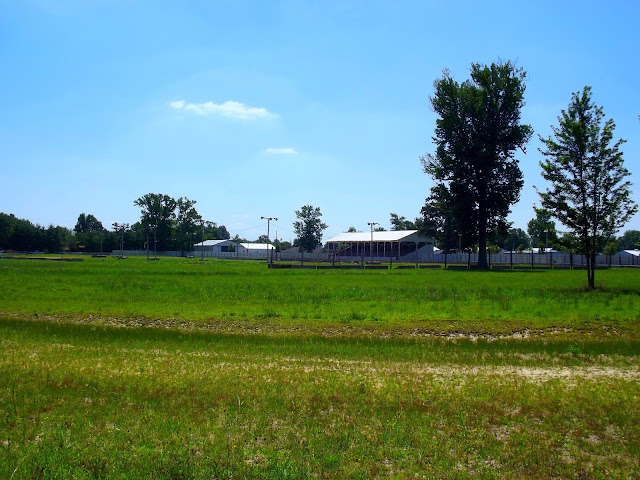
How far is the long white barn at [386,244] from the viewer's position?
116375 mm

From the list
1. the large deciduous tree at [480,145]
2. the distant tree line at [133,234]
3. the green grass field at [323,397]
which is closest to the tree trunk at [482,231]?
the large deciduous tree at [480,145]

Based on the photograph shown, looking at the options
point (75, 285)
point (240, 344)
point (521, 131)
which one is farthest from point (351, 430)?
point (521, 131)

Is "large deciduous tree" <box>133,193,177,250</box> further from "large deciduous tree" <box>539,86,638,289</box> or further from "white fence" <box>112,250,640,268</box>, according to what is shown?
"large deciduous tree" <box>539,86,638,289</box>

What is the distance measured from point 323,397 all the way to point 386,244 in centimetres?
11291

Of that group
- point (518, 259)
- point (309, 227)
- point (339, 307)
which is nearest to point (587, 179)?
point (339, 307)

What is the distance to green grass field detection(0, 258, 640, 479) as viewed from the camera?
23.9 ft

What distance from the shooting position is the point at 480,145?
68.9 m

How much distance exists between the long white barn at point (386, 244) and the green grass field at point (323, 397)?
9018cm

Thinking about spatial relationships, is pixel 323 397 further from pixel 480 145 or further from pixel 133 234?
pixel 133 234

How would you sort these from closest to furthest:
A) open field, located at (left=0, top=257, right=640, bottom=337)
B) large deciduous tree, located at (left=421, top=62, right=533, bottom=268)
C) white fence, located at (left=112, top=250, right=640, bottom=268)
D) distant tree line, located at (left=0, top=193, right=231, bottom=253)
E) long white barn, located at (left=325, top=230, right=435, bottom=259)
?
open field, located at (left=0, top=257, right=640, bottom=337) → large deciduous tree, located at (left=421, top=62, right=533, bottom=268) → white fence, located at (left=112, top=250, right=640, bottom=268) → long white barn, located at (left=325, top=230, right=435, bottom=259) → distant tree line, located at (left=0, top=193, right=231, bottom=253)

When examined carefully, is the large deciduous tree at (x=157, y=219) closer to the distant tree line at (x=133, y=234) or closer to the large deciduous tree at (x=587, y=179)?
the distant tree line at (x=133, y=234)

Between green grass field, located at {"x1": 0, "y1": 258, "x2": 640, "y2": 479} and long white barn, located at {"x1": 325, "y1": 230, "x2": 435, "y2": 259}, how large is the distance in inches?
3551

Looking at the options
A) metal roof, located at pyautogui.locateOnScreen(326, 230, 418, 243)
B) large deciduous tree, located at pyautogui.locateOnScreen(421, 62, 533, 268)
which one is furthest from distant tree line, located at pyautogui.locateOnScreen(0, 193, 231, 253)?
large deciduous tree, located at pyautogui.locateOnScreen(421, 62, 533, 268)

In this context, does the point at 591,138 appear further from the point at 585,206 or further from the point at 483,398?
the point at 483,398
